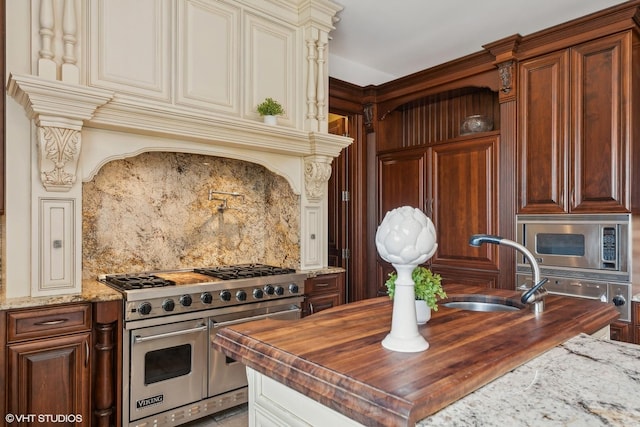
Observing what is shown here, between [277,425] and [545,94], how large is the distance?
303 centimetres

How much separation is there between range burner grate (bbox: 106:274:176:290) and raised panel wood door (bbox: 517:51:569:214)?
2.68 meters

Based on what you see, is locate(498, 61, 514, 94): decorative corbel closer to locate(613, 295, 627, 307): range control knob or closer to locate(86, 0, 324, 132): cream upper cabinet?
locate(86, 0, 324, 132): cream upper cabinet

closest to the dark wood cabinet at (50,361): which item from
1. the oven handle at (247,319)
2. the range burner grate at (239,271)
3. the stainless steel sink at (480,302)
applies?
the oven handle at (247,319)

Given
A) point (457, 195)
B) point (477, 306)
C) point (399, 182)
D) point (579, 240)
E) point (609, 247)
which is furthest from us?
point (399, 182)

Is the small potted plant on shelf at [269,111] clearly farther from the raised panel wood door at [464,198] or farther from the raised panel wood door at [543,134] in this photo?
the raised panel wood door at [543,134]

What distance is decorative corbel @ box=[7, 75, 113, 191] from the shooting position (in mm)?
2029

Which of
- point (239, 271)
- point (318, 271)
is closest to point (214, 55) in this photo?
point (239, 271)

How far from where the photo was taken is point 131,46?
2459mm

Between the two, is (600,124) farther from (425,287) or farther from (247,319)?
(247,319)

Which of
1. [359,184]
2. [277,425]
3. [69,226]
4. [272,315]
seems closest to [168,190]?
[69,226]

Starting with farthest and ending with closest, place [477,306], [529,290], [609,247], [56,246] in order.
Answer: [609,247] < [56,246] < [477,306] < [529,290]

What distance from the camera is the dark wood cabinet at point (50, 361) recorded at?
198 cm

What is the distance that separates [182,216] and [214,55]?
3.92 feet

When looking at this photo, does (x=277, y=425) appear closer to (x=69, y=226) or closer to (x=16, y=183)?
(x=69, y=226)
